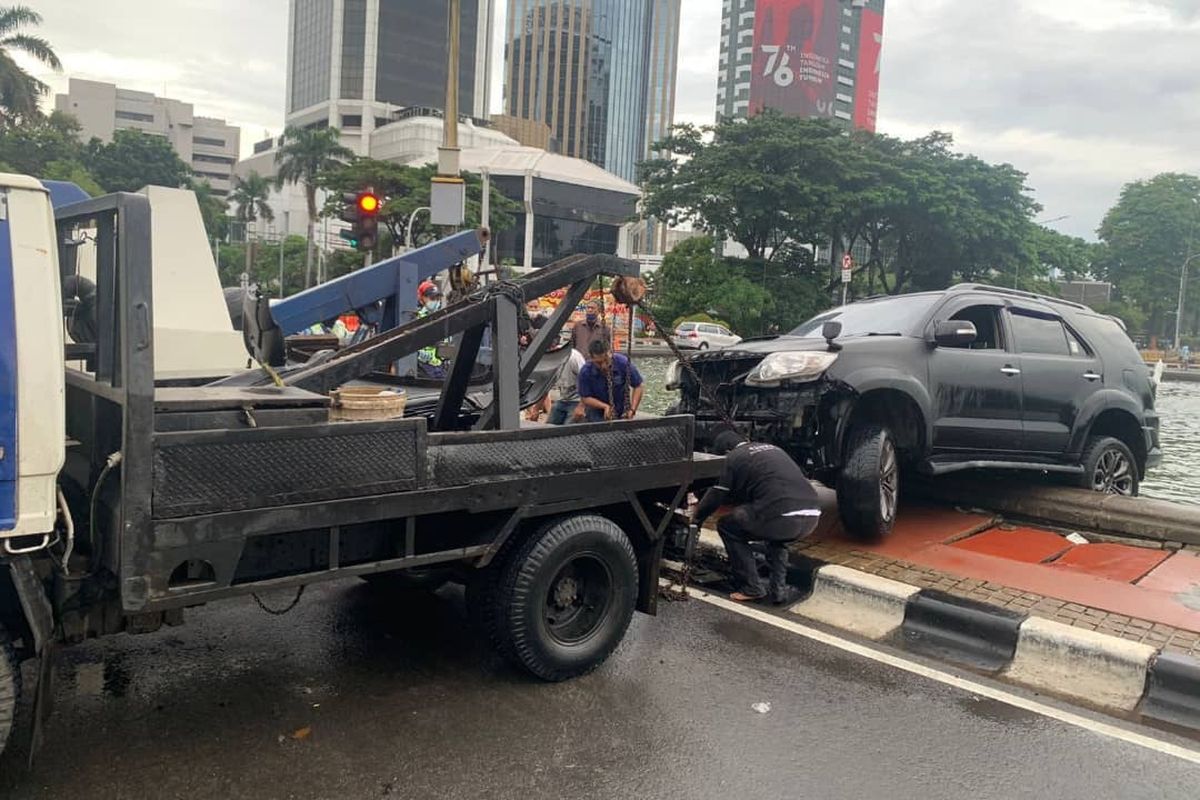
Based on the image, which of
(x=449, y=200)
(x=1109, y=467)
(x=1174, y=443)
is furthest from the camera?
(x=1174, y=443)

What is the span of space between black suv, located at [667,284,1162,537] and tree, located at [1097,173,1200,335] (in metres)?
73.7

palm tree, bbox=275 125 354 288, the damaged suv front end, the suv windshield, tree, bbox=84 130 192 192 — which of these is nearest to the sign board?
the suv windshield

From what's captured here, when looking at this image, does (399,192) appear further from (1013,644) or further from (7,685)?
(7,685)

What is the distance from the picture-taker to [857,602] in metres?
5.76

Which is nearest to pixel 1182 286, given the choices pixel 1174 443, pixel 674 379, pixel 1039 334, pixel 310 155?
pixel 1174 443

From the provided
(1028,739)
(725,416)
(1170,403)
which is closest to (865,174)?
(1170,403)

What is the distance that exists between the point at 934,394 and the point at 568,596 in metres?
3.77

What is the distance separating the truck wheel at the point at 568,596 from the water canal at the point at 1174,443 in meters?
7.68

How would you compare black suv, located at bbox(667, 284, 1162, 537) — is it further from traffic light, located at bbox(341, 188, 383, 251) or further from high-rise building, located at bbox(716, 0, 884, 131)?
high-rise building, located at bbox(716, 0, 884, 131)

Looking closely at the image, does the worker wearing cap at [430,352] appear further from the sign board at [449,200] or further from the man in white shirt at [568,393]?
the man in white shirt at [568,393]

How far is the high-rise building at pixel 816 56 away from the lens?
107 meters

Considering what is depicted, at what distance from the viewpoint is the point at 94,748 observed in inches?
137

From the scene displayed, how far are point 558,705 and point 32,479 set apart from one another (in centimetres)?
230

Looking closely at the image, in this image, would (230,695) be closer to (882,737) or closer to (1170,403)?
(882,737)
